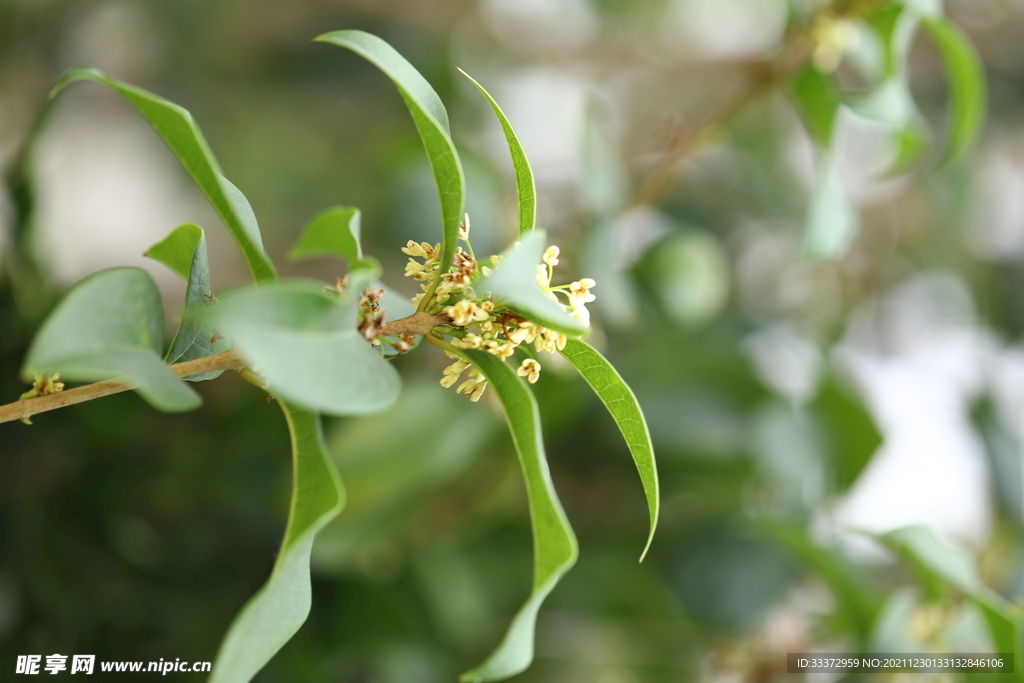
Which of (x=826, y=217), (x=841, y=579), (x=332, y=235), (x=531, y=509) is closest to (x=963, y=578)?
(x=841, y=579)

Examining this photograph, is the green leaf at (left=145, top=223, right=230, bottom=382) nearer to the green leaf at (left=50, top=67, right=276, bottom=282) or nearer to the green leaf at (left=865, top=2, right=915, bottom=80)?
the green leaf at (left=50, top=67, right=276, bottom=282)

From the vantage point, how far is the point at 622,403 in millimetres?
338

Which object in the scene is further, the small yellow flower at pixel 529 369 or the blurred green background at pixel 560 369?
the blurred green background at pixel 560 369

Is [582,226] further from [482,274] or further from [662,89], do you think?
[662,89]

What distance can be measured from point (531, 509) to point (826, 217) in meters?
0.46

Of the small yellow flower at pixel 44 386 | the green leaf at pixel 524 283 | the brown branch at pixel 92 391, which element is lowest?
the small yellow flower at pixel 44 386

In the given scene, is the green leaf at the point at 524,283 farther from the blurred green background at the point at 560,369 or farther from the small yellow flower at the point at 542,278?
the blurred green background at the point at 560,369

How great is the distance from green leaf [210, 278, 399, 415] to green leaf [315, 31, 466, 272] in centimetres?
7

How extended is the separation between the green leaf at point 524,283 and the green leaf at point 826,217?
17.0 inches

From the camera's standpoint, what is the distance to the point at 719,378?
0.91 m

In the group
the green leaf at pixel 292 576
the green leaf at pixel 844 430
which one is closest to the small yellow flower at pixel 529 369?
the green leaf at pixel 292 576

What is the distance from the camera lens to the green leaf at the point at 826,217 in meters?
0.64

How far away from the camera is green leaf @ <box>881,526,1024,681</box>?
54 cm

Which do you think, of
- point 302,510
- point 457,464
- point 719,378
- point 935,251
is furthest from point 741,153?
point 302,510
